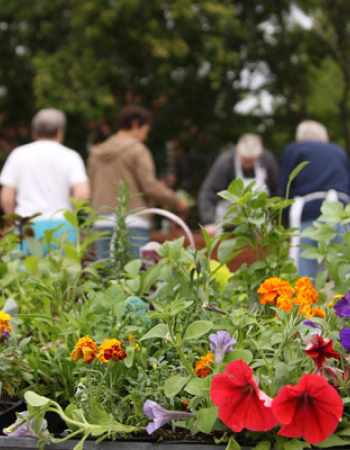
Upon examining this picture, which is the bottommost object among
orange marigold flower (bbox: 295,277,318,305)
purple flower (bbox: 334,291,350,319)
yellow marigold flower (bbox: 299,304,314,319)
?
yellow marigold flower (bbox: 299,304,314,319)

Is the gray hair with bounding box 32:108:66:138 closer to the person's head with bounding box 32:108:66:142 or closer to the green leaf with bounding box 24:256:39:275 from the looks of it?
the person's head with bounding box 32:108:66:142

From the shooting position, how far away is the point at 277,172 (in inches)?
277

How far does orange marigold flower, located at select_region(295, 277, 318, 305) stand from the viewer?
6.34 ft

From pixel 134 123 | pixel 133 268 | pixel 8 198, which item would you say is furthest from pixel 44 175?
pixel 133 268

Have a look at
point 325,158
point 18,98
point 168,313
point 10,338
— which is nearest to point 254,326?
point 168,313

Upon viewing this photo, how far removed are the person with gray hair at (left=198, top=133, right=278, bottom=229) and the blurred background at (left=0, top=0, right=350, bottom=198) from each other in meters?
8.02

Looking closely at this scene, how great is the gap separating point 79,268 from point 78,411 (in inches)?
29.9

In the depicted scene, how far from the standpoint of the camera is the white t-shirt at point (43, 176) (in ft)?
17.7

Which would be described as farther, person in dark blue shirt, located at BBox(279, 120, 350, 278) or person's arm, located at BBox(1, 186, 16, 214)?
person in dark blue shirt, located at BBox(279, 120, 350, 278)

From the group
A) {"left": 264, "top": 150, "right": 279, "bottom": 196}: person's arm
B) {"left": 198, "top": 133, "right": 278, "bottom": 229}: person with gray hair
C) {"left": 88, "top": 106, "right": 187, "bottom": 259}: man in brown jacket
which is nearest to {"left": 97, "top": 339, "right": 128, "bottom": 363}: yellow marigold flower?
{"left": 88, "top": 106, "right": 187, "bottom": 259}: man in brown jacket

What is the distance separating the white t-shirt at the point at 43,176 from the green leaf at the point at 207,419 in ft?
12.5

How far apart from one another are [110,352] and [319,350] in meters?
0.39

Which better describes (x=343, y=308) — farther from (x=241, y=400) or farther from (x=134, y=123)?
(x=134, y=123)

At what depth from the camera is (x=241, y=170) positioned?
6.87 meters
